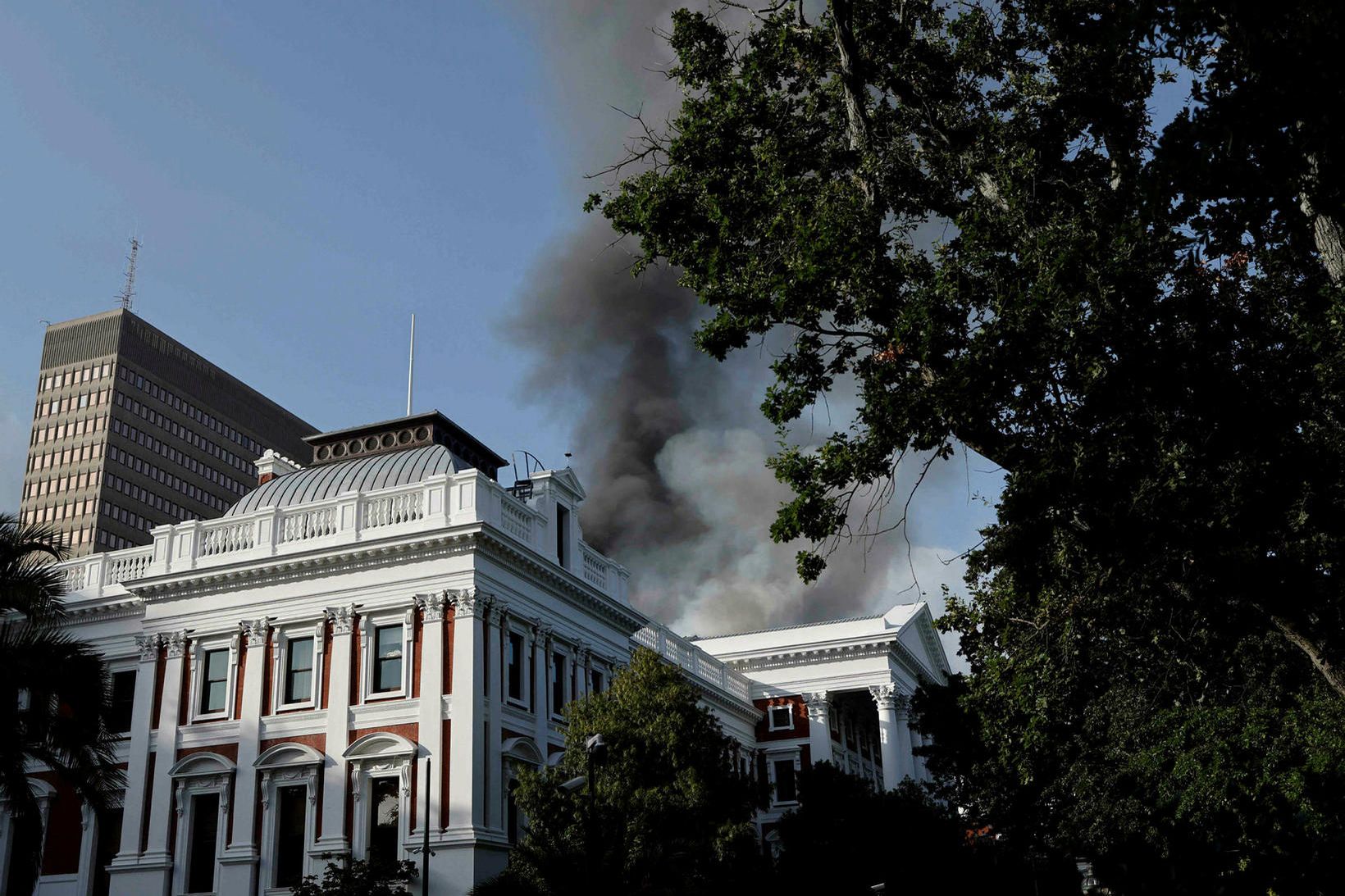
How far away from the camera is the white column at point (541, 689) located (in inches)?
1426

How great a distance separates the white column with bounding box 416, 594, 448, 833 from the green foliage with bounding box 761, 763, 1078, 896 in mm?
10060

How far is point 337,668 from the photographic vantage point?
34156 millimetres

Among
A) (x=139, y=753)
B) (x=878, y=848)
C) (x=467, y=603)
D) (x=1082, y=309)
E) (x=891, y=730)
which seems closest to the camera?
(x=1082, y=309)

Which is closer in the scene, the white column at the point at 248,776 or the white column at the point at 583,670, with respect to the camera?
the white column at the point at 248,776

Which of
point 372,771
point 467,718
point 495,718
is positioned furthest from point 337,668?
point 495,718

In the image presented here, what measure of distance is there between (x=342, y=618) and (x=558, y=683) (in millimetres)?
7154

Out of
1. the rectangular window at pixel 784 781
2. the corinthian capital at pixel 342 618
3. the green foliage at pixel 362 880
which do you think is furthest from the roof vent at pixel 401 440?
the rectangular window at pixel 784 781

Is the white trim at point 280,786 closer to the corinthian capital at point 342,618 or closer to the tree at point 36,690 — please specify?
the corinthian capital at point 342,618

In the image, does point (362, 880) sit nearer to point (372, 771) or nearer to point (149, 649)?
point (372, 771)

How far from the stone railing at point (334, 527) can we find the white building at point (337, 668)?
0.22 feet

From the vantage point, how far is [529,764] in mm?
35344

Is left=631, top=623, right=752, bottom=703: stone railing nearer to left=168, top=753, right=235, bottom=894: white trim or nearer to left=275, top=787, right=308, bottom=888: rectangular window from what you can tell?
left=275, top=787, right=308, bottom=888: rectangular window

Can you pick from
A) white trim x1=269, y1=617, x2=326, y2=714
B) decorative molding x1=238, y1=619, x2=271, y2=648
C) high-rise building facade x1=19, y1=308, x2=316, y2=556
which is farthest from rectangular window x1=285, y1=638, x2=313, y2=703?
high-rise building facade x1=19, y1=308, x2=316, y2=556

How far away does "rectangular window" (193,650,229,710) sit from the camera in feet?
117
